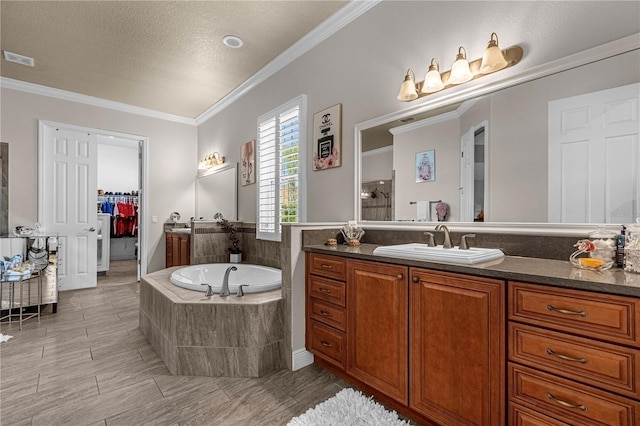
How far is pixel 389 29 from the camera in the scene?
95.8 inches

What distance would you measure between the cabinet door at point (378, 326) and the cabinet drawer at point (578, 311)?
0.55 m

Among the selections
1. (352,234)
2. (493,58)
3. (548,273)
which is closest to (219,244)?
(352,234)

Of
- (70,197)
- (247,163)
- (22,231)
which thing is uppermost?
(247,163)

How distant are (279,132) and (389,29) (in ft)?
5.30

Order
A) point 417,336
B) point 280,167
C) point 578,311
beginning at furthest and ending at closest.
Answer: point 280,167 → point 417,336 → point 578,311

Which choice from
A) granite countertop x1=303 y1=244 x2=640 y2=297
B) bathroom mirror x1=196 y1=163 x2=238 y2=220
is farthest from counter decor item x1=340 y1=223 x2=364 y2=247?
bathroom mirror x1=196 y1=163 x2=238 y2=220

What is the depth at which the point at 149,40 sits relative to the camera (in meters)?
3.22

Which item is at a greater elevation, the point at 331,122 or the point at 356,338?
the point at 331,122

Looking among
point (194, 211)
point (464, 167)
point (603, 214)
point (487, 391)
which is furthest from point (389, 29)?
point (194, 211)

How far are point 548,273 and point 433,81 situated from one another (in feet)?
4.47

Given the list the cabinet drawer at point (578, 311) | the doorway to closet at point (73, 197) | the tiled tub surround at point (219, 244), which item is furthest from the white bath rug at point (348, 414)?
the doorway to closet at point (73, 197)

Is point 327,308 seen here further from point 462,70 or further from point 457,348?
point 462,70

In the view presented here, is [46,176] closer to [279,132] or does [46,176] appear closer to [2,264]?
[2,264]

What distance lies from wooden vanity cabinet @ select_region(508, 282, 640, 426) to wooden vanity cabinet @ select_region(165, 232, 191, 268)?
4150 mm
